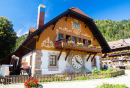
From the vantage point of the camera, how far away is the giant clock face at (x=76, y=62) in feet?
54.8

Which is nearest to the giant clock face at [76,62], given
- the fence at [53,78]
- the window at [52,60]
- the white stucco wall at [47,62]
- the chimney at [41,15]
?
the white stucco wall at [47,62]

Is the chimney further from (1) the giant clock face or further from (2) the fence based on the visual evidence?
(2) the fence

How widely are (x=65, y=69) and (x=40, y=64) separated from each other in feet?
12.7

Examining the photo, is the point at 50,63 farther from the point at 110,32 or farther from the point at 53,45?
the point at 110,32

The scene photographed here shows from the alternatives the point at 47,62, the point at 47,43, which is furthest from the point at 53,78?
the point at 47,43

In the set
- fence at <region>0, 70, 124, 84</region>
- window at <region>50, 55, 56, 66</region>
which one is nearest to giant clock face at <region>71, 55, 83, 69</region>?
window at <region>50, 55, 56, 66</region>

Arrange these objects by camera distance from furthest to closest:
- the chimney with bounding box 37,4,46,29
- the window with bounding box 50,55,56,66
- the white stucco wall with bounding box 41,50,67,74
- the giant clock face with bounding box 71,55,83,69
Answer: the giant clock face with bounding box 71,55,83,69
the chimney with bounding box 37,4,46,29
the window with bounding box 50,55,56,66
the white stucco wall with bounding box 41,50,67,74

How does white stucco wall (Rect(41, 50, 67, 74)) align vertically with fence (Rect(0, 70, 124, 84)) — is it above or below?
above

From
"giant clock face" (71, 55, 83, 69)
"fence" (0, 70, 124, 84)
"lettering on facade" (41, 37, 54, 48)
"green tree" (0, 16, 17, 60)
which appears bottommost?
"fence" (0, 70, 124, 84)

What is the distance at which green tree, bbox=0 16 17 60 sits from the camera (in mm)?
25603

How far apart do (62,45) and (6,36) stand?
18.5 metres

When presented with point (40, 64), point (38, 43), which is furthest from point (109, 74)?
point (38, 43)

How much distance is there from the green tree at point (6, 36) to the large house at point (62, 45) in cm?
738

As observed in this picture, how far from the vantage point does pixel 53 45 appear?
600 inches
